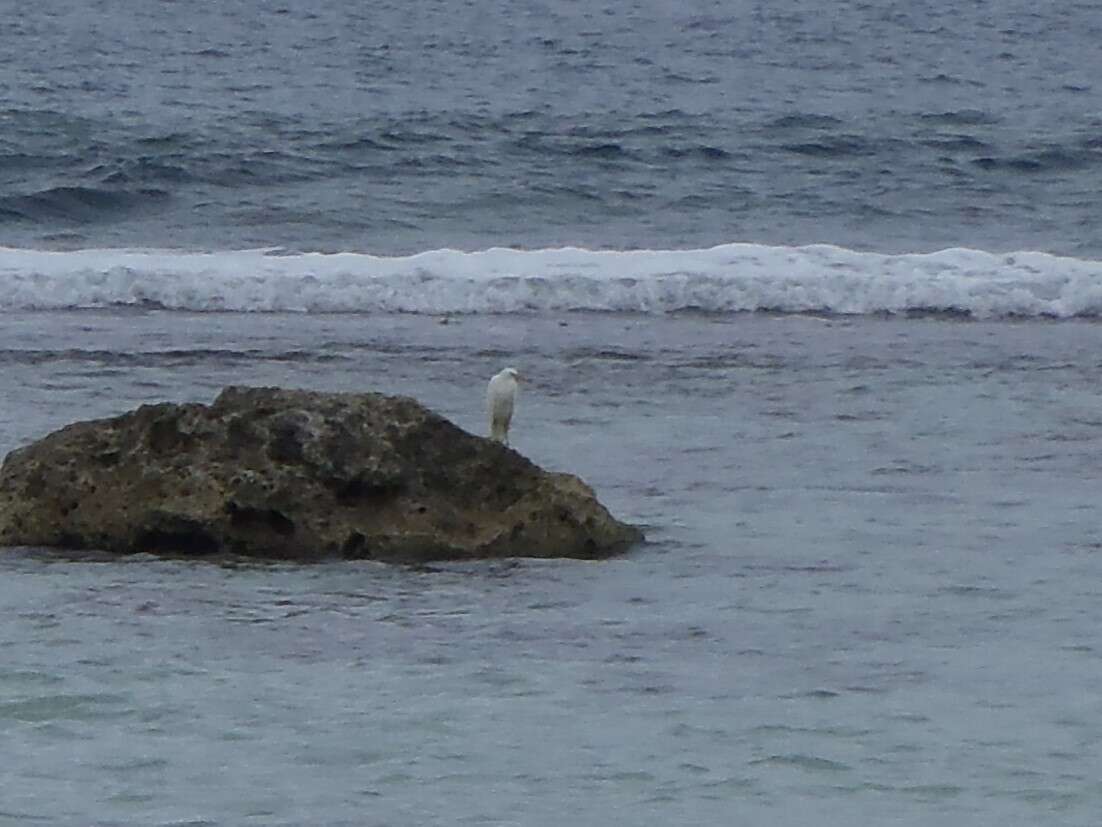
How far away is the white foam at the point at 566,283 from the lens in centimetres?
1492

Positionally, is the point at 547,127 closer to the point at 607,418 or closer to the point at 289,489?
the point at 607,418

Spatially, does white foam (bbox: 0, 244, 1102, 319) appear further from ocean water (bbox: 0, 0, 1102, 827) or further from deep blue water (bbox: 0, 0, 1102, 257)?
deep blue water (bbox: 0, 0, 1102, 257)

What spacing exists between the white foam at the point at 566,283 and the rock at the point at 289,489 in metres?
6.88

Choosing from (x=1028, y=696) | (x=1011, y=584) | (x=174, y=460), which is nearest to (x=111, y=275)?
Result: (x=174, y=460)

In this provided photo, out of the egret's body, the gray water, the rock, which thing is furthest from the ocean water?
the egret's body

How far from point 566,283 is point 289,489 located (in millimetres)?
7721

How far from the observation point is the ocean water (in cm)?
575

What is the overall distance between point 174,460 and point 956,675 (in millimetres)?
2651

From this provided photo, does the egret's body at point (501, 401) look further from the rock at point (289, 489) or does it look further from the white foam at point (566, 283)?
the white foam at point (566, 283)

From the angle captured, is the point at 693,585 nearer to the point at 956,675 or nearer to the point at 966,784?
the point at 956,675

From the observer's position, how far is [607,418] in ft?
36.0

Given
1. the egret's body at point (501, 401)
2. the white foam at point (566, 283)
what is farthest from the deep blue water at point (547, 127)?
the egret's body at point (501, 401)

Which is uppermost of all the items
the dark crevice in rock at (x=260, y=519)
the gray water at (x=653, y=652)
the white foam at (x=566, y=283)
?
the white foam at (x=566, y=283)

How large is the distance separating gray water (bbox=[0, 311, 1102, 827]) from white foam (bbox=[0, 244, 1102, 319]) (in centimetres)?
372
